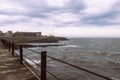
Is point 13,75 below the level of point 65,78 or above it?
above

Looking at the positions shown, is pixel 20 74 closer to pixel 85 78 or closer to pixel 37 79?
pixel 37 79

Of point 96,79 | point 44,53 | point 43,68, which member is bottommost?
point 96,79

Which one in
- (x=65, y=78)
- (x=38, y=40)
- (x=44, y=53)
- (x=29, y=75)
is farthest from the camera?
(x=38, y=40)

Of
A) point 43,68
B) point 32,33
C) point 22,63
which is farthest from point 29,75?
point 32,33

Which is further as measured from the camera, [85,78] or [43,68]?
[85,78]

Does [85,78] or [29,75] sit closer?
[29,75]

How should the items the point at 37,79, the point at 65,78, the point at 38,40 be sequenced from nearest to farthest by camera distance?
the point at 37,79 < the point at 65,78 < the point at 38,40

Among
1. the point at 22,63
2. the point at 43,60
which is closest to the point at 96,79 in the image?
the point at 22,63

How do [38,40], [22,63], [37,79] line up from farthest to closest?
[38,40] < [22,63] < [37,79]

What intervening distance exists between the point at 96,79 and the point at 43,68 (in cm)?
1038

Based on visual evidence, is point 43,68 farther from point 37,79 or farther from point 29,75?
A: point 29,75

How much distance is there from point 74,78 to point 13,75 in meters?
8.71

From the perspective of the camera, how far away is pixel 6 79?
621 cm

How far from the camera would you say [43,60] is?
5441mm
